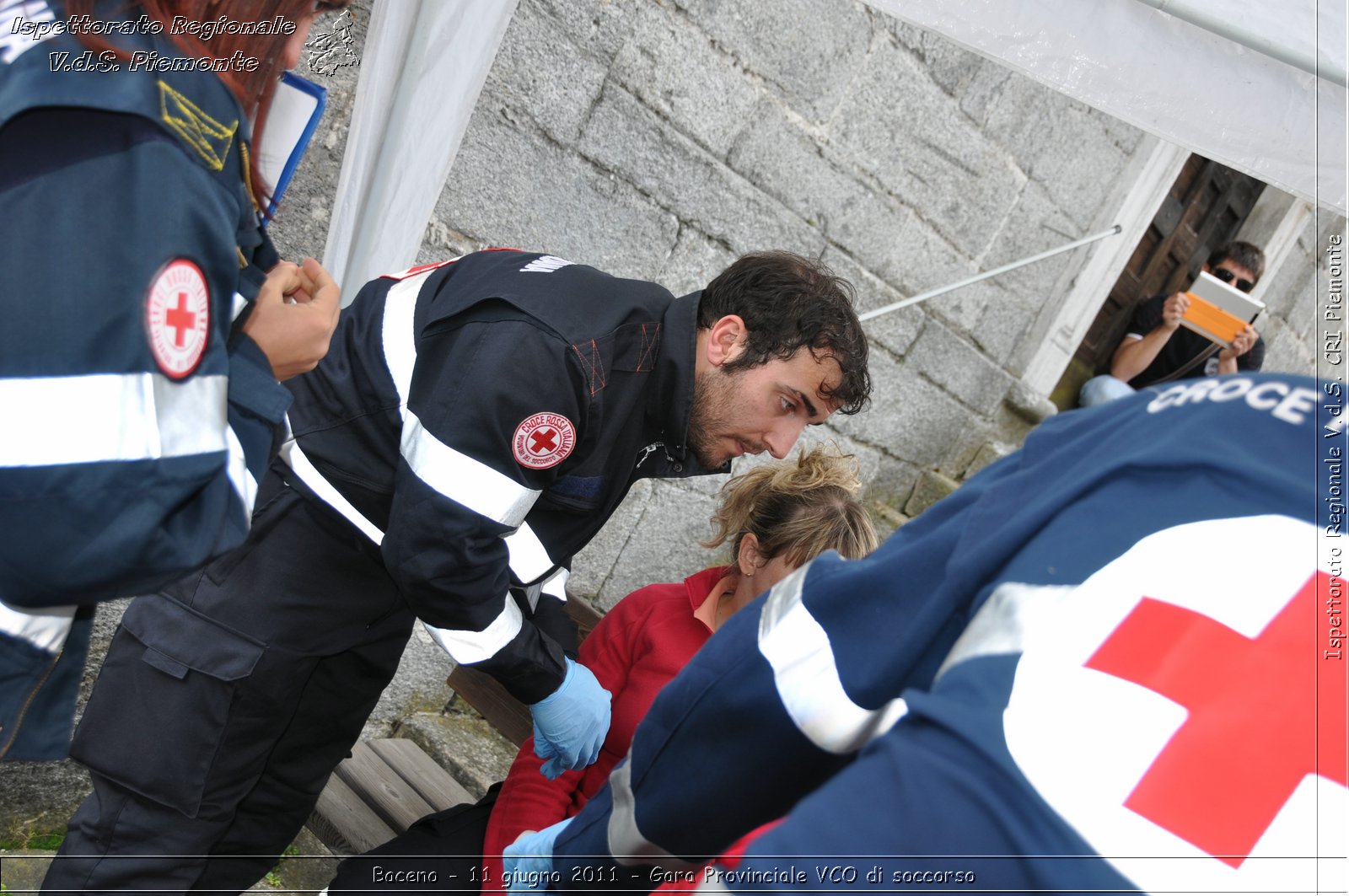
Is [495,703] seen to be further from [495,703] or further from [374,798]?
[374,798]

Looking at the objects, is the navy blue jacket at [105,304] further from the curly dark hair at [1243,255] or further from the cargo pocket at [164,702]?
the curly dark hair at [1243,255]

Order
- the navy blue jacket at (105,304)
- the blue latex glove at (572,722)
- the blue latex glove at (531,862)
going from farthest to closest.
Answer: the blue latex glove at (572,722) < the blue latex glove at (531,862) < the navy blue jacket at (105,304)

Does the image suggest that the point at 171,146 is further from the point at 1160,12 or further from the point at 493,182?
the point at 493,182

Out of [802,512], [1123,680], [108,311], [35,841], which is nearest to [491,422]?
[108,311]

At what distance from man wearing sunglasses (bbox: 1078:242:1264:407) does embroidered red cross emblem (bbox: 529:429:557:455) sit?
13.5 feet

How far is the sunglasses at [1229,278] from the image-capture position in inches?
199

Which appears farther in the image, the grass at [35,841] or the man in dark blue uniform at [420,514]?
the grass at [35,841]

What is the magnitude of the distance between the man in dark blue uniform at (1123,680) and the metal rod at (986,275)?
290cm

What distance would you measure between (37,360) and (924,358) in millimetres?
3751

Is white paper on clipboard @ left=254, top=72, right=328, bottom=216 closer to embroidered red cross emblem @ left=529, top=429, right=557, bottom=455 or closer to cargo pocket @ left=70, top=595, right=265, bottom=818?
embroidered red cross emblem @ left=529, top=429, right=557, bottom=455

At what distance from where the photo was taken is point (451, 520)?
154 cm

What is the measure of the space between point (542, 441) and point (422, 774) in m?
1.39

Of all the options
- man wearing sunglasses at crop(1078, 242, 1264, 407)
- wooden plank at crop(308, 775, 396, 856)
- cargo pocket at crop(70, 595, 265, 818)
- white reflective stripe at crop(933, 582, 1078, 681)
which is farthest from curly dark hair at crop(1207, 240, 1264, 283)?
white reflective stripe at crop(933, 582, 1078, 681)

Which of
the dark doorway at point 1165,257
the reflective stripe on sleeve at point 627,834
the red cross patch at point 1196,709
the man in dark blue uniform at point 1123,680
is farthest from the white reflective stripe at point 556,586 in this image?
the dark doorway at point 1165,257
